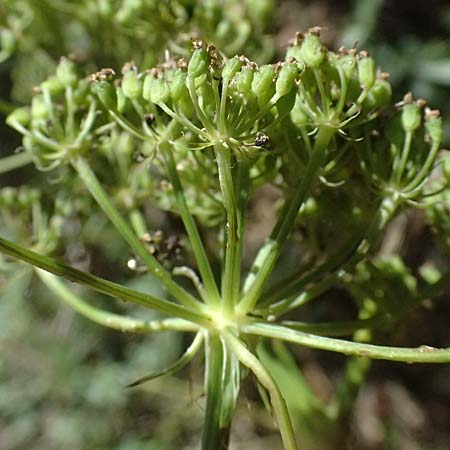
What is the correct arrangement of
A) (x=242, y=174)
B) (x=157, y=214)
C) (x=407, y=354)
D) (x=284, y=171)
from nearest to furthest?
(x=407, y=354)
(x=242, y=174)
(x=284, y=171)
(x=157, y=214)

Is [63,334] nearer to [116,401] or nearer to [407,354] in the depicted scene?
[116,401]

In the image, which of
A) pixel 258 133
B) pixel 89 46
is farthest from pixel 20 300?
pixel 258 133

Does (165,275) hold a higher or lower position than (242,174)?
lower

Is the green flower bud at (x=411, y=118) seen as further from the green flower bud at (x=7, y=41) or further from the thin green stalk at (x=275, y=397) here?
the green flower bud at (x=7, y=41)

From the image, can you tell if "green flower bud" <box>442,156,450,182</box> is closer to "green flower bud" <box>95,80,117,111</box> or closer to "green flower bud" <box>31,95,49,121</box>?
"green flower bud" <box>95,80,117,111</box>

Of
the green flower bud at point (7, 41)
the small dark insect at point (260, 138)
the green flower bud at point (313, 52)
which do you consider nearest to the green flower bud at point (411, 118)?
the green flower bud at point (313, 52)
